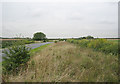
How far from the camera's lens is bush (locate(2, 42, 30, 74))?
110 inches

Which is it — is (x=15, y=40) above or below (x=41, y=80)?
above

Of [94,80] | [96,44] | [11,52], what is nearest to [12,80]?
[11,52]

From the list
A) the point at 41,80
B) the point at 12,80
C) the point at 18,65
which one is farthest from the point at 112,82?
the point at 18,65

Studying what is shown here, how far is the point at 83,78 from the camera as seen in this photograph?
2.37m

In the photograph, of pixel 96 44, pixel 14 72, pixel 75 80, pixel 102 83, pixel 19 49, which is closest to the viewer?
pixel 102 83

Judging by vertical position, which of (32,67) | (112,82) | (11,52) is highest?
(11,52)

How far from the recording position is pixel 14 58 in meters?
2.84

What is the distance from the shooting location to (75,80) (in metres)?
2.34

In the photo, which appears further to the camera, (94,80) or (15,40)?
(15,40)

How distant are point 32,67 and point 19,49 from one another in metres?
0.97

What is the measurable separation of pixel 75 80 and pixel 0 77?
8.52 ft

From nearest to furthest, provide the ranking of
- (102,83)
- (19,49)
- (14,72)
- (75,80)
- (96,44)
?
(102,83) < (75,80) < (14,72) < (19,49) < (96,44)

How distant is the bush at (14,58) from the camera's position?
2.78 metres

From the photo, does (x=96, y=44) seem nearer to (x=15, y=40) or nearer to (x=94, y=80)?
(x=94, y=80)
